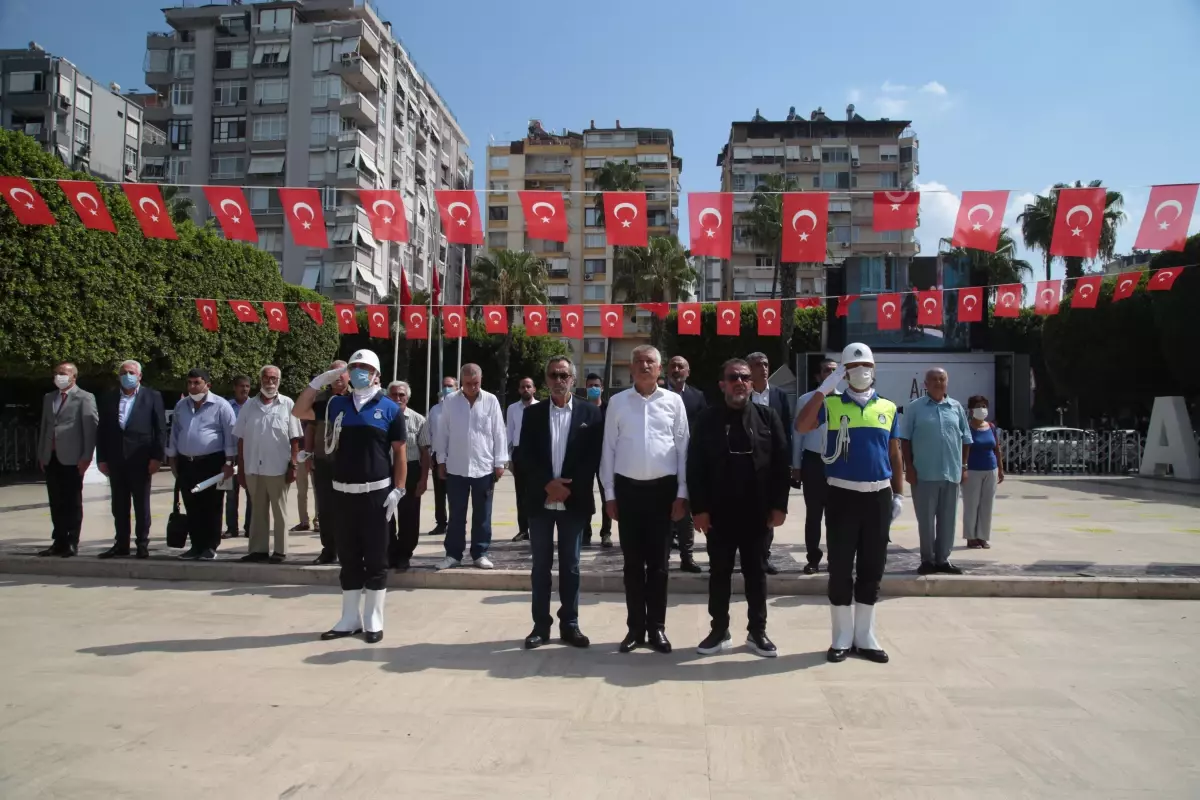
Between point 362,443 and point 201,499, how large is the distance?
373 centimetres

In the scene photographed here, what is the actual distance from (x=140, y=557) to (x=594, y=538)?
206 inches

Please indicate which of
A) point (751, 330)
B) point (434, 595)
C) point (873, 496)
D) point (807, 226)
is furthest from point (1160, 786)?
point (751, 330)

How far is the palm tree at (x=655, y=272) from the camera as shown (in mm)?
46500

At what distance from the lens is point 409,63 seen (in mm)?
62500

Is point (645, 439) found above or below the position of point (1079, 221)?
below

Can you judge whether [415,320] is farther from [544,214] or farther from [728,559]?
[728,559]

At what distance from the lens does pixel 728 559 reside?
561cm

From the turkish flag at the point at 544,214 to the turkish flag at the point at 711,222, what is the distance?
6.50 ft

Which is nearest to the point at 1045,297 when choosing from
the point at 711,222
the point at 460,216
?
the point at 711,222

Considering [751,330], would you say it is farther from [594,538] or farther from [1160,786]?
[1160,786]

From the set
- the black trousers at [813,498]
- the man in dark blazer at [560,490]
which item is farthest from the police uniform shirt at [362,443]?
the black trousers at [813,498]

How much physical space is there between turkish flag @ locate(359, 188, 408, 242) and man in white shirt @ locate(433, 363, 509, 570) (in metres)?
6.14

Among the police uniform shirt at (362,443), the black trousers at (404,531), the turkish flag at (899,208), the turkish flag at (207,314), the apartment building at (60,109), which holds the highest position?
the apartment building at (60,109)

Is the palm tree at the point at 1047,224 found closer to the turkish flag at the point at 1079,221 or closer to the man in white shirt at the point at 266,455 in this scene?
the turkish flag at the point at 1079,221
